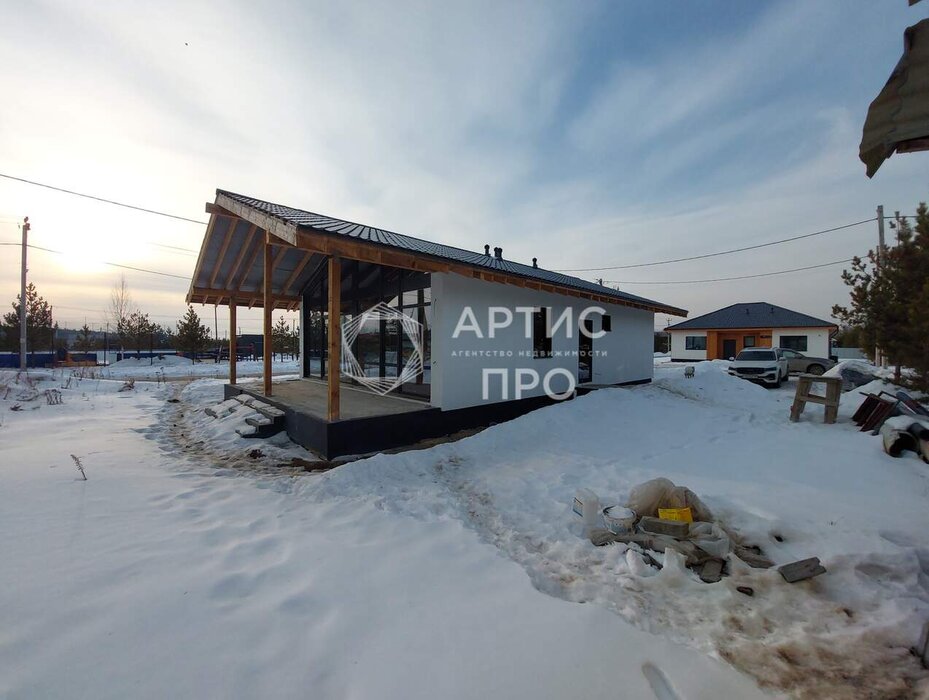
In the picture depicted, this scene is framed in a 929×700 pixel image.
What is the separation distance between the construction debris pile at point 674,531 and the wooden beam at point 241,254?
8.51 m

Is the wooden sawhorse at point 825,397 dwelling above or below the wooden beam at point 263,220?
Answer: below

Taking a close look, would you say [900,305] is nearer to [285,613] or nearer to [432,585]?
[432,585]

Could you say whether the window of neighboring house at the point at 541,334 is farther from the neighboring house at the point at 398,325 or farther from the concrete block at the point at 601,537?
the concrete block at the point at 601,537

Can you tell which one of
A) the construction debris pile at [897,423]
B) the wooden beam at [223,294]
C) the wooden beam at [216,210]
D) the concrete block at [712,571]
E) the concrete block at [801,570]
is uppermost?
the wooden beam at [216,210]

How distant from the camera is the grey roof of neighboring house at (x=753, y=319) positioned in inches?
949

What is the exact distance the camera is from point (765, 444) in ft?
20.0

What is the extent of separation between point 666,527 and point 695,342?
92.6 feet

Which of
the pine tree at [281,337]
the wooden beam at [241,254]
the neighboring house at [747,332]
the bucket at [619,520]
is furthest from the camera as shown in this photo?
the pine tree at [281,337]

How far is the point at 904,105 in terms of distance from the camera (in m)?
1.67

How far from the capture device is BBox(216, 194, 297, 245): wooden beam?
513 centimetres

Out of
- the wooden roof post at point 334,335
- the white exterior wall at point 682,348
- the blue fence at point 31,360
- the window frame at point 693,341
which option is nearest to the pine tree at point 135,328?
the blue fence at point 31,360

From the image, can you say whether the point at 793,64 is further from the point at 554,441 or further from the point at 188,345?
the point at 188,345

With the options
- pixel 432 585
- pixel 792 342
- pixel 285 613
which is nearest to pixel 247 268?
pixel 285 613

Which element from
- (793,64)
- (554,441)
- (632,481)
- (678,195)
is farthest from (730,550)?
(678,195)
